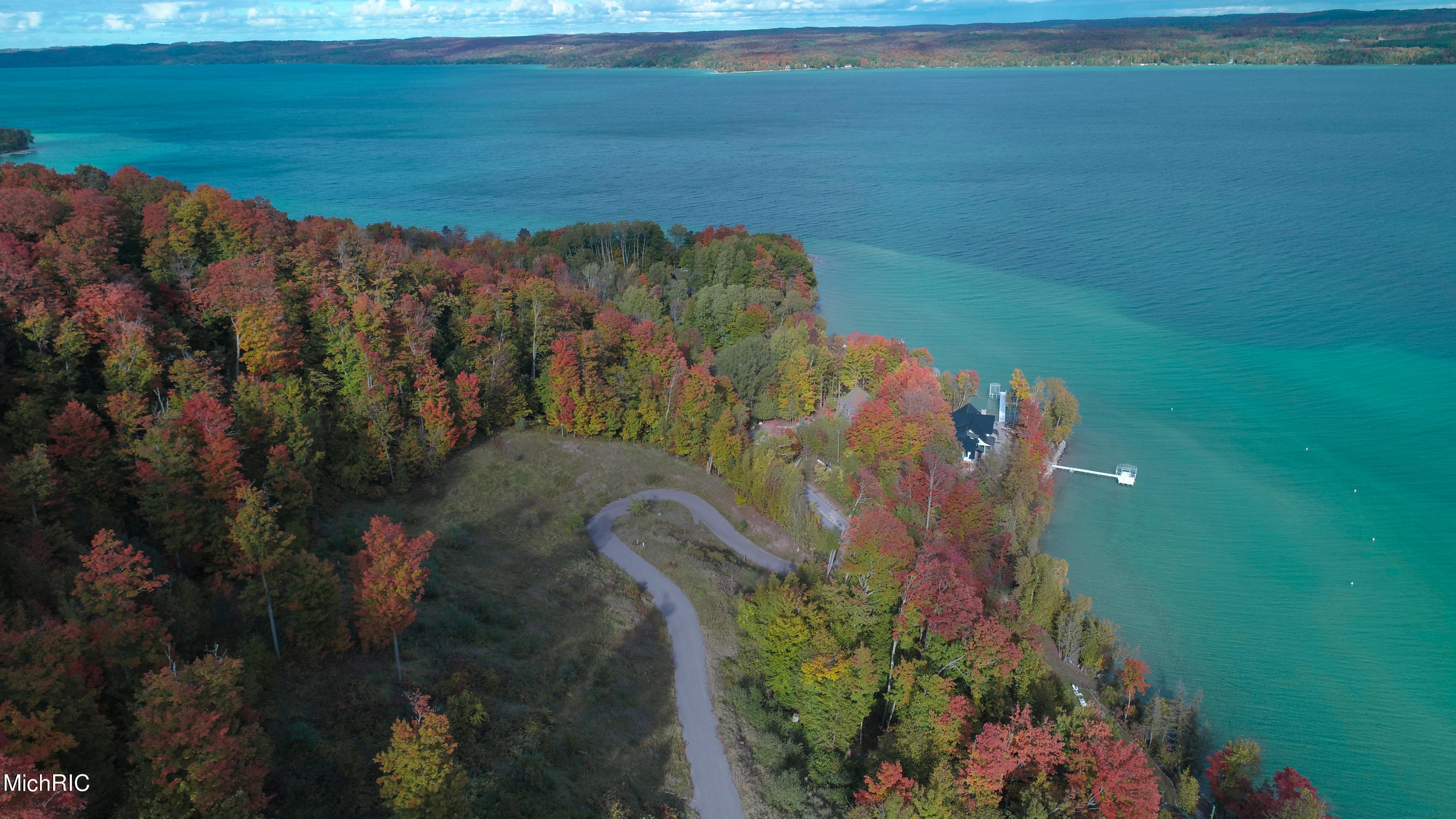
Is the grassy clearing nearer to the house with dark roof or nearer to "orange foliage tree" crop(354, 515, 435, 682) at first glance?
"orange foliage tree" crop(354, 515, 435, 682)

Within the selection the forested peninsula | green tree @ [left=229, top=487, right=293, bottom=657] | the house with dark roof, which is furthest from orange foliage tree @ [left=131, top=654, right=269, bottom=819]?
the house with dark roof

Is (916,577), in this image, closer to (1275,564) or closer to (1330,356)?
(1275,564)

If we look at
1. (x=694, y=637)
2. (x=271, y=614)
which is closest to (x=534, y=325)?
(x=694, y=637)

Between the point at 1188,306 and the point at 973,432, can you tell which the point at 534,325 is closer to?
the point at 973,432

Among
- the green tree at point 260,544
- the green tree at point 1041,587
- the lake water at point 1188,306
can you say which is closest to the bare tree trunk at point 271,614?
the green tree at point 260,544

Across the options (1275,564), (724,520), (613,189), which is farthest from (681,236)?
(1275,564)

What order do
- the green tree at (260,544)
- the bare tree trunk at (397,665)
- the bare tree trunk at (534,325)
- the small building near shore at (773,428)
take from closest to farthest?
the bare tree trunk at (397,665)
the green tree at (260,544)
the small building near shore at (773,428)
the bare tree trunk at (534,325)

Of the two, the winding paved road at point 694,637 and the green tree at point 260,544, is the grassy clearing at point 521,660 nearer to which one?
the winding paved road at point 694,637
